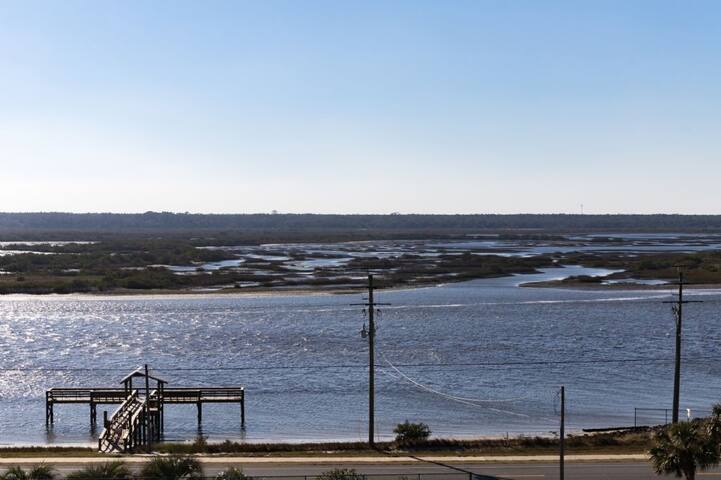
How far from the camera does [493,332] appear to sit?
2793 inches

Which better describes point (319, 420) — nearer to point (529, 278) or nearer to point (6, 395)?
point (6, 395)

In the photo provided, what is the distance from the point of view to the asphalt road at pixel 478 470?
30.0 metres

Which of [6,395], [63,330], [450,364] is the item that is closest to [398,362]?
[450,364]

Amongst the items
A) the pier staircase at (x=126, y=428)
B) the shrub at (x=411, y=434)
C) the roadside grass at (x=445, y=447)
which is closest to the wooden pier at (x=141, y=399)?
the pier staircase at (x=126, y=428)

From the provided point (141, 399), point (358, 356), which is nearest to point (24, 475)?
point (141, 399)

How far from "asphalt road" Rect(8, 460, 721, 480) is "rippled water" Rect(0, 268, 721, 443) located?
28.9ft

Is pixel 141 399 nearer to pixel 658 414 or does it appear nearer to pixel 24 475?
pixel 24 475

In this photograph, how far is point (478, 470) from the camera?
103 feet

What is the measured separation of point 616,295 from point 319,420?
62123 mm

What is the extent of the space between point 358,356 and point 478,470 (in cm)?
2932

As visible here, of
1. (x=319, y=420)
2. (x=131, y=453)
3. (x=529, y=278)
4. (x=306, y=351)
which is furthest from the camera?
(x=529, y=278)

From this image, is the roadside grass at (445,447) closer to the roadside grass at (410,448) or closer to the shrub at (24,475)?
the roadside grass at (410,448)

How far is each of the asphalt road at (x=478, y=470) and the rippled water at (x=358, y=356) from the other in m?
8.80

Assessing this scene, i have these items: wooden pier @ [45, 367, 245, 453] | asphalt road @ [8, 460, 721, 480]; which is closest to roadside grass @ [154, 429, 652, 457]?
asphalt road @ [8, 460, 721, 480]
